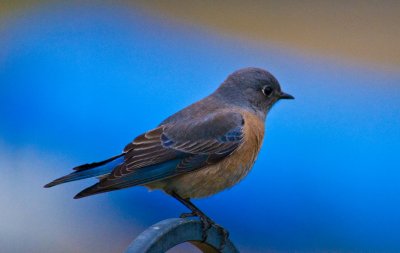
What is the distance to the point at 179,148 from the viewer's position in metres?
2.22

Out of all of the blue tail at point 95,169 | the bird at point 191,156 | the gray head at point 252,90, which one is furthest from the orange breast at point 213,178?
the gray head at point 252,90

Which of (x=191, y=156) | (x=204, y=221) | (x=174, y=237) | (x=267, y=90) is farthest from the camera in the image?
(x=267, y=90)

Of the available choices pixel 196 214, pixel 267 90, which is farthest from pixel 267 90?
pixel 196 214

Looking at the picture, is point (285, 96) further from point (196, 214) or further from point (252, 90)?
point (196, 214)

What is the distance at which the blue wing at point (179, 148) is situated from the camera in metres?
2.09

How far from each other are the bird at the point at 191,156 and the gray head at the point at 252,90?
9 cm

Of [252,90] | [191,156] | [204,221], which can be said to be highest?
[252,90]

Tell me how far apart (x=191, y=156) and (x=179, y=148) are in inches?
1.8

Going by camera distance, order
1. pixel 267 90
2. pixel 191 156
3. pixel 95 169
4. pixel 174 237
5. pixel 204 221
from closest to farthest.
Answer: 1. pixel 174 237
2. pixel 204 221
3. pixel 95 169
4. pixel 191 156
5. pixel 267 90

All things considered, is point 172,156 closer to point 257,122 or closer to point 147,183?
point 147,183

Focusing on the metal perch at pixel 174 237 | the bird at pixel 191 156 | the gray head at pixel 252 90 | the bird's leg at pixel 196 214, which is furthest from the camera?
the gray head at pixel 252 90

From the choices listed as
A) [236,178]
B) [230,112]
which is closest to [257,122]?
[230,112]

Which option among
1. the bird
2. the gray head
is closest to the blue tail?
the bird

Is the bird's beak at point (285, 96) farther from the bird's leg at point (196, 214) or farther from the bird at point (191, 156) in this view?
the bird's leg at point (196, 214)
